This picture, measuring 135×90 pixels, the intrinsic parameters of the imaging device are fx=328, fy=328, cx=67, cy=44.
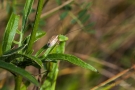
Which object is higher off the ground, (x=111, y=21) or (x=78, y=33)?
(x=111, y=21)

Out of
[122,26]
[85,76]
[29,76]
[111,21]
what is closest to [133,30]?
[122,26]

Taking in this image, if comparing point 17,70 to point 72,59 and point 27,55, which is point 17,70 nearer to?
point 27,55

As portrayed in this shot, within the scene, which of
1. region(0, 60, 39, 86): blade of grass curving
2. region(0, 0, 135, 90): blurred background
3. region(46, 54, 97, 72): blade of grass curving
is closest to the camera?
region(0, 60, 39, 86): blade of grass curving

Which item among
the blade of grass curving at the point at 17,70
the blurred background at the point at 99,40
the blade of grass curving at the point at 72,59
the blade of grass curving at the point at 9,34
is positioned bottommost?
the blade of grass curving at the point at 17,70

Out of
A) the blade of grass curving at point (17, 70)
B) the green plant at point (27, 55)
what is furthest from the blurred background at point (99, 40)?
the blade of grass curving at point (17, 70)

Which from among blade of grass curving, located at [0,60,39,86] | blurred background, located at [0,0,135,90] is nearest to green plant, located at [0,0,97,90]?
blade of grass curving, located at [0,60,39,86]

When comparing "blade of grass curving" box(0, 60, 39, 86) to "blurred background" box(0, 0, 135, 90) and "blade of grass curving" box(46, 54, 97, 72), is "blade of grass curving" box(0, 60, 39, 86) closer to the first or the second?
"blade of grass curving" box(46, 54, 97, 72)

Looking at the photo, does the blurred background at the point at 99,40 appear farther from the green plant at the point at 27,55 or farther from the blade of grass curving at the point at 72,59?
the blade of grass curving at the point at 72,59

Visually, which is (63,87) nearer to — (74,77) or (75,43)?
(74,77)

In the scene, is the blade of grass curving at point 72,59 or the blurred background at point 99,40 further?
the blurred background at point 99,40
